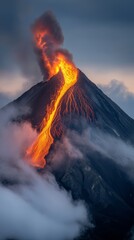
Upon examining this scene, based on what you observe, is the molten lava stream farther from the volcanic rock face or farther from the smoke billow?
the smoke billow

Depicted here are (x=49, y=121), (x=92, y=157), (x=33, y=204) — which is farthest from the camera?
(x=49, y=121)

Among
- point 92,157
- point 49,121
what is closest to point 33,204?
point 92,157

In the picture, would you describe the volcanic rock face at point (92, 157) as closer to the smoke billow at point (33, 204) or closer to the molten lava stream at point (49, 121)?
the molten lava stream at point (49, 121)

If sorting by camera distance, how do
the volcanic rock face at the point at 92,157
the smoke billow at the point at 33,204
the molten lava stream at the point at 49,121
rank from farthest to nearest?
1. the molten lava stream at the point at 49,121
2. the smoke billow at the point at 33,204
3. the volcanic rock face at the point at 92,157

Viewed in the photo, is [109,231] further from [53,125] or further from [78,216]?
[53,125]

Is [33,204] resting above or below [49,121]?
below

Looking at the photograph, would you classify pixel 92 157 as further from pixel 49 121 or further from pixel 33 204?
pixel 33 204
